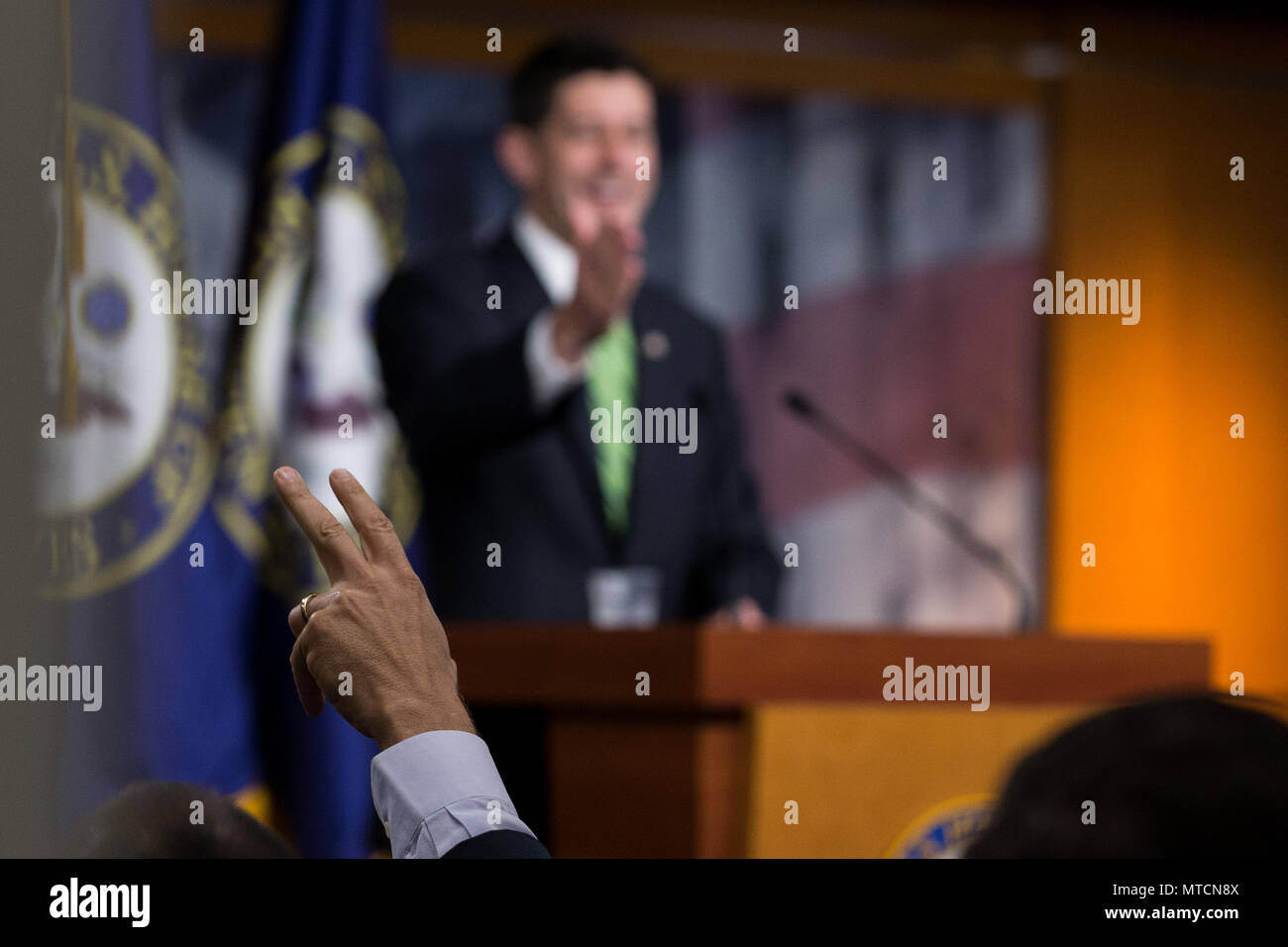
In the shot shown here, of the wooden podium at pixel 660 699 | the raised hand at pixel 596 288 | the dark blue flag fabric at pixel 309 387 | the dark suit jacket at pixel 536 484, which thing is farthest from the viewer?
the dark blue flag fabric at pixel 309 387

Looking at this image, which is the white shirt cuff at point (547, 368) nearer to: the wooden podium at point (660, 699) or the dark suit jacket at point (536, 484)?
the dark suit jacket at point (536, 484)

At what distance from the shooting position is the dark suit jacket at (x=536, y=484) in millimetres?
2453

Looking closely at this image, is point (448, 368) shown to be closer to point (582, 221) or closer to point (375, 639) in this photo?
point (582, 221)

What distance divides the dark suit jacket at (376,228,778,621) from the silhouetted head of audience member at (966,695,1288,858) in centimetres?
168

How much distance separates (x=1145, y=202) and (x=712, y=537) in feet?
9.54

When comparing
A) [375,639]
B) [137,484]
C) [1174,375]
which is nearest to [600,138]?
[137,484]

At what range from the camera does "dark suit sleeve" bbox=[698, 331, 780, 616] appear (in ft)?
8.61

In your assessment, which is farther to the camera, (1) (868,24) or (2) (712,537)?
(1) (868,24)

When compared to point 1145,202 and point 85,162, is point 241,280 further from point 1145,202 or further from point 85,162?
point 1145,202

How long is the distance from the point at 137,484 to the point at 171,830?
209 centimetres

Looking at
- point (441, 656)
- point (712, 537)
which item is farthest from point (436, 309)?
point (441, 656)

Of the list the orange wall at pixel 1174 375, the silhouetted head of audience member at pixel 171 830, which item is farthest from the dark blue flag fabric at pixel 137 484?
the orange wall at pixel 1174 375

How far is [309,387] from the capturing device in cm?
306

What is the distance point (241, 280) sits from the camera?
3172 mm
